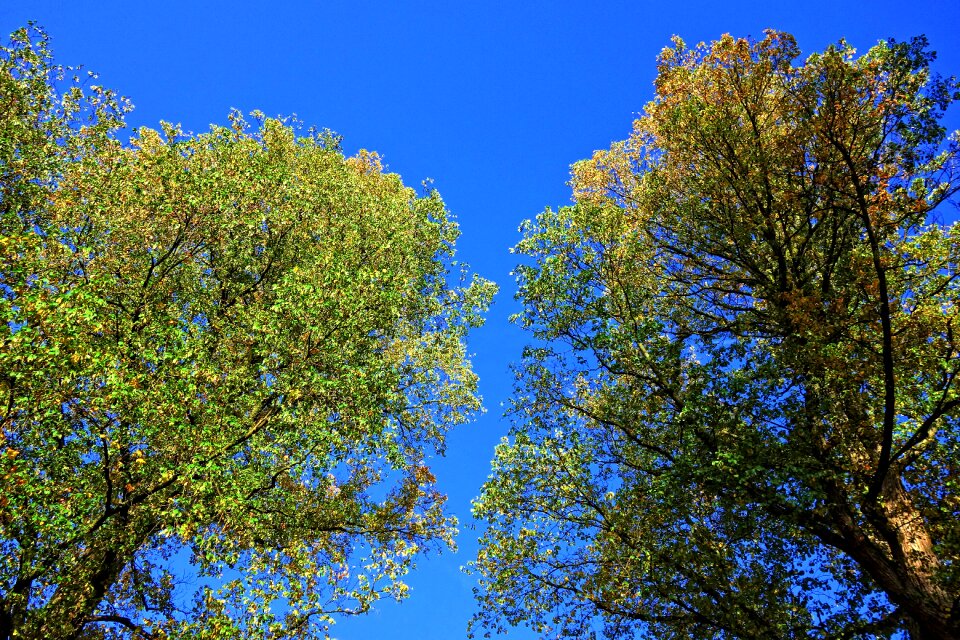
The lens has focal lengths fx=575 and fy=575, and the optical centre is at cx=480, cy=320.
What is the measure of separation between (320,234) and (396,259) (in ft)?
10.8

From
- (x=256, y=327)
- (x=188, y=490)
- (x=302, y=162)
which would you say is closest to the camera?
(x=188, y=490)

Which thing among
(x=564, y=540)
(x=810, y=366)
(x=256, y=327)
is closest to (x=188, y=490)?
(x=256, y=327)

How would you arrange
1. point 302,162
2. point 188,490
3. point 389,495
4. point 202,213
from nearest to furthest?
point 188,490 → point 202,213 → point 389,495 → point 302,162

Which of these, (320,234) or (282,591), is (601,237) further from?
(282,591)

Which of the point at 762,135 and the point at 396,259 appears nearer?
the point at 762,135

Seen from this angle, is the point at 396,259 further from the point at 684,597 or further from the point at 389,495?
the point at 684,597

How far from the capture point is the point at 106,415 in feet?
48.2

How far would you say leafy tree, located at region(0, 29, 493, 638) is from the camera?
526 inches

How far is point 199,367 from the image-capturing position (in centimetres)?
1633

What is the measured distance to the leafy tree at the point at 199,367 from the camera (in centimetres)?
1337

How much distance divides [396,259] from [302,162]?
8.89m

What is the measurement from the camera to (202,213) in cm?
1970

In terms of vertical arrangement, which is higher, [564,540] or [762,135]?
[762,135]

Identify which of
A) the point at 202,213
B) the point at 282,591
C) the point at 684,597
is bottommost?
the point at 282,591
